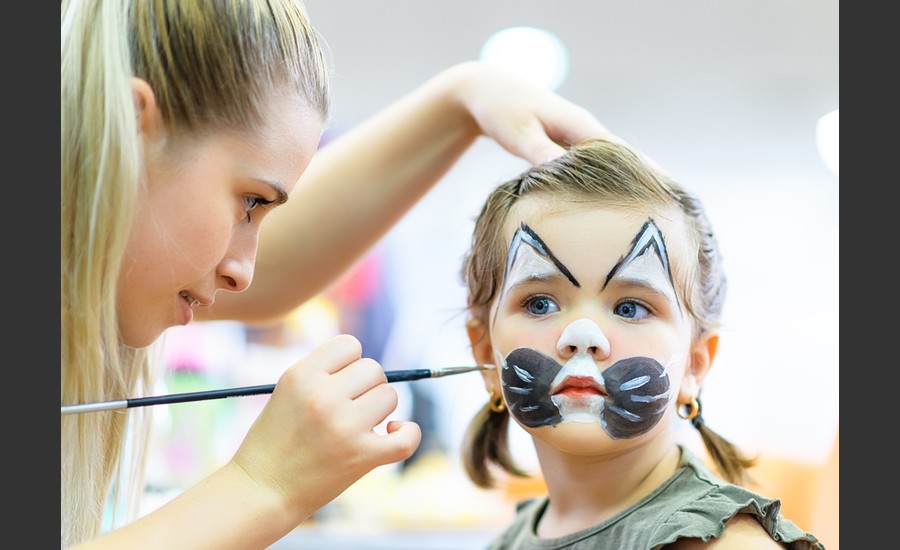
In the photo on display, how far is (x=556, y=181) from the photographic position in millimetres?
929

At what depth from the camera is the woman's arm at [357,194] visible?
111cm

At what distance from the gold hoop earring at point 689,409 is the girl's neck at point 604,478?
0.03 metres

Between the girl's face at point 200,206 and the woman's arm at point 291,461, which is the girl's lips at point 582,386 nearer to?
the woman's arm at point 291,461

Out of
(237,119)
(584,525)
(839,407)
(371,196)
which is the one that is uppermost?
(237,119)

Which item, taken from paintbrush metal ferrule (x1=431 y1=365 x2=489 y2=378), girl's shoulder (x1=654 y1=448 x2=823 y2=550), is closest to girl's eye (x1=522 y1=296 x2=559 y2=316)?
paintbrush metal ferrule (x1=431 y1=365 x2=489 y2=378)

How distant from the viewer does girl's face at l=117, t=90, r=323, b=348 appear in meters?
0.79

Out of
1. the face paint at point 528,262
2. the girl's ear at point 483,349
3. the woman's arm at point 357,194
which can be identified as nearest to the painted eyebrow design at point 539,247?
the face paint at point 528,262

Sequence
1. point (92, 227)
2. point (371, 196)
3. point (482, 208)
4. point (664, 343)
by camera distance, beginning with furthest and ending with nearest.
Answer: point (371, 196) → point (482, 208) → point (664, 343) → point (92, 227)

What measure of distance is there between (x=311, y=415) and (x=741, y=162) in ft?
1.99

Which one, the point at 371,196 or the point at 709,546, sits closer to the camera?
the point at 709,546

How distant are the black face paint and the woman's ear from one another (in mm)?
412

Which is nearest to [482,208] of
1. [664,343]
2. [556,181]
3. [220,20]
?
[556,181]

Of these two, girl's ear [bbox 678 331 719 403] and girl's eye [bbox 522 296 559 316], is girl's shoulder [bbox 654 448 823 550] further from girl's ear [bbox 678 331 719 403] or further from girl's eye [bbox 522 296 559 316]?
girl's eye [bbox 522 296 559 316]

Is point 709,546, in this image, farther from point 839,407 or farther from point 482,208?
point 482,208
